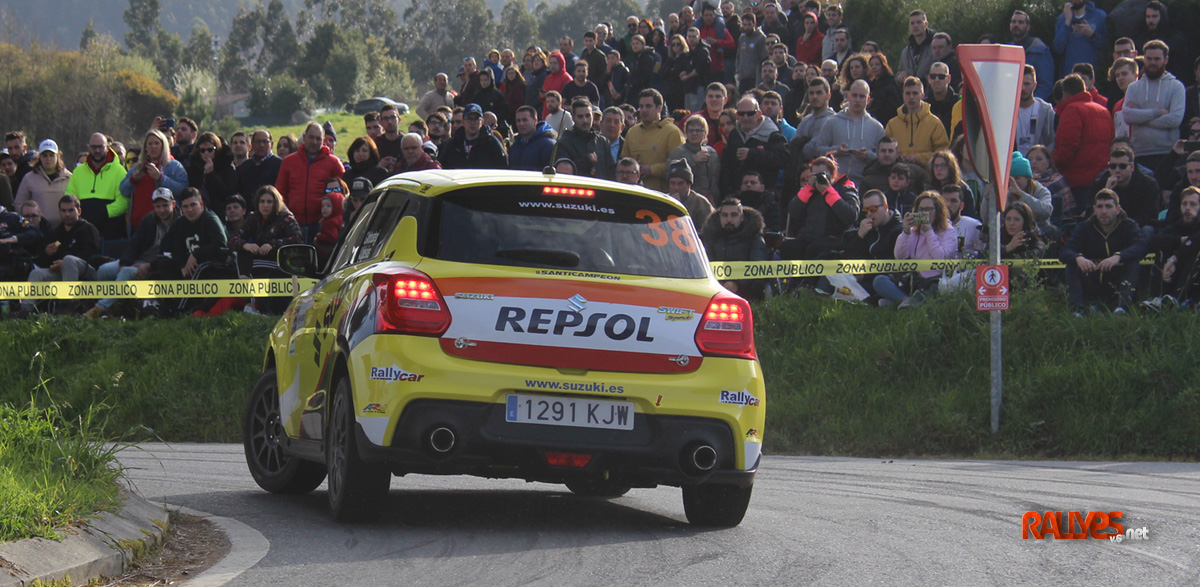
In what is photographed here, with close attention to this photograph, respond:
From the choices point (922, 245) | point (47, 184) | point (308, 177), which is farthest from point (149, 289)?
point (922, 245)

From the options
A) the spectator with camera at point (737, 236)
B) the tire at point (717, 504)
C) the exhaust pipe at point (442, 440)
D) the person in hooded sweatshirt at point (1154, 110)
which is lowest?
the tire at point (717, 504)

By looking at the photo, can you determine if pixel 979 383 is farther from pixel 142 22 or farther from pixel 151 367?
pixel 142 22

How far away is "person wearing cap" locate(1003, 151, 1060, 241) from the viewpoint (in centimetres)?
1523

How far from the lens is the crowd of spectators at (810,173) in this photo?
14.9m

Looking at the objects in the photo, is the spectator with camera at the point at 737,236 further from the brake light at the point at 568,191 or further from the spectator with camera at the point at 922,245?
the brake light at the point at 568,191

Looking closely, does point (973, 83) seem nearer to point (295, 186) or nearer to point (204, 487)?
point (204, 487)

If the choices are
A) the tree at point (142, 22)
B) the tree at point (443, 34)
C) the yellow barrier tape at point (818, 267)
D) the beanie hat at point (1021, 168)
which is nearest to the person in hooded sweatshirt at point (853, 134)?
the beanie hat at point (1021, 168)

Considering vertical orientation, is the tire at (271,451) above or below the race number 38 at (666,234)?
below

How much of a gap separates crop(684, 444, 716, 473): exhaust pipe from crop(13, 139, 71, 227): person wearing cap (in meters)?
14.4

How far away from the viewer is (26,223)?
18828 millimetres

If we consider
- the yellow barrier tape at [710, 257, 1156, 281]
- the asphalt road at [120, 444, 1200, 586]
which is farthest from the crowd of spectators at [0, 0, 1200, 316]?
the asphalt road at [120, 444, 1200, 586]

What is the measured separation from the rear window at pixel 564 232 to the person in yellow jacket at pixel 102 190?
1338 cm

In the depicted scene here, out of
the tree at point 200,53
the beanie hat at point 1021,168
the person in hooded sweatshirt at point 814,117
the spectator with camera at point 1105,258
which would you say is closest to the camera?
the spectator with camera at point 1105,258

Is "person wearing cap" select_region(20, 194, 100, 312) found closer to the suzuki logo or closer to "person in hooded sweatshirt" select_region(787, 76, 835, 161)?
"person in hooded sweatshirt" select_region(787, 76, 835, 161)
